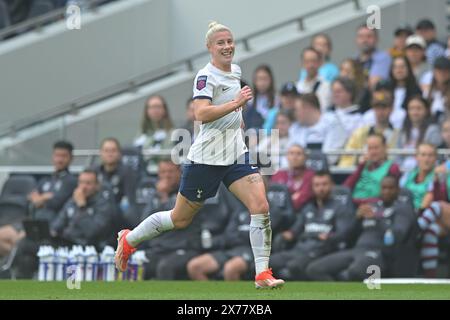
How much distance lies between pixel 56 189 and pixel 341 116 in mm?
3990

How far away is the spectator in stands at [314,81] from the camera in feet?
65.9

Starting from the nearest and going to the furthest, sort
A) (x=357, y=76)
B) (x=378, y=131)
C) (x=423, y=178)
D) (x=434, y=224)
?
(x=434, y=224), (x=423, y=178), (x=378, y=131), (x=357, y=76)

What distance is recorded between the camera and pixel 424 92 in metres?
19.3

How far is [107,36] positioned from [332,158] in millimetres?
6613

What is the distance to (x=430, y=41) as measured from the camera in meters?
20.6

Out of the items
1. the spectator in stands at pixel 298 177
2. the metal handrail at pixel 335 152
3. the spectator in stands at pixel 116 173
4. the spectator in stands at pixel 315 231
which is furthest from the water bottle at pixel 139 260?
the metal handrail at pixel 335 152

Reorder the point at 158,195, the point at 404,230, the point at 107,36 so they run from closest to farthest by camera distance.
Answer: the point at 404,230, the point at 158,195, the point at 107,36

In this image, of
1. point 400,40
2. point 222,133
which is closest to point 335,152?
point 400,40

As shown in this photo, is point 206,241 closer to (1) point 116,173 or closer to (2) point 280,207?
(2) point 280,207
